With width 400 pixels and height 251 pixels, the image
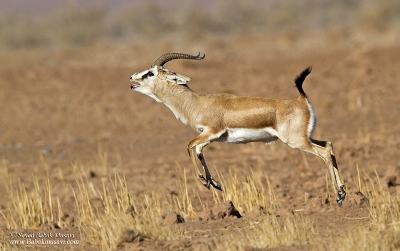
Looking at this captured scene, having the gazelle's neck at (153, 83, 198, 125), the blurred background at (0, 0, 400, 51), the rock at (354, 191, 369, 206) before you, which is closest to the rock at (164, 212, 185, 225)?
the gazelle's neck at (153, 83, 198, 125)

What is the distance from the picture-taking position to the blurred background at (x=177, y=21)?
4269cm

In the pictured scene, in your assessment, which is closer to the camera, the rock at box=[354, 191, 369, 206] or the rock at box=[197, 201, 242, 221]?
the rock at box=[197, 201, 242, 221]

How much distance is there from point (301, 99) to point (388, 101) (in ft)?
39.1

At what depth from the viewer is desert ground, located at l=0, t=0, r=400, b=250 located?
827 centimetres

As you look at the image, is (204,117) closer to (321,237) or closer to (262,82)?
(321,237)

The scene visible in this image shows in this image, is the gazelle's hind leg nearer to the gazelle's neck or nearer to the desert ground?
the desert ground

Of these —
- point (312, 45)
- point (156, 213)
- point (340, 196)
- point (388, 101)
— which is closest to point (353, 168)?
point (340, 196)

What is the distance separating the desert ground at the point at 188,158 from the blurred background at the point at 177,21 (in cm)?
811

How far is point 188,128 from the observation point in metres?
19.8

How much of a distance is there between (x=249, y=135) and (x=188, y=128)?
400 inches

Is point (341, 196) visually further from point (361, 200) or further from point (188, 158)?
point (188, 158)

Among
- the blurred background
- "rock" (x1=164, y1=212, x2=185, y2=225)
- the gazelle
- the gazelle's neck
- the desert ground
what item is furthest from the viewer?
the blurred background

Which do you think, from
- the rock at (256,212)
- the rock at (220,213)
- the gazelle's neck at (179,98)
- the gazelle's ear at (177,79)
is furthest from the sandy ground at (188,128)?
the gazelle's ear at (177,79)

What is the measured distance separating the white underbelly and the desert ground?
775mm
